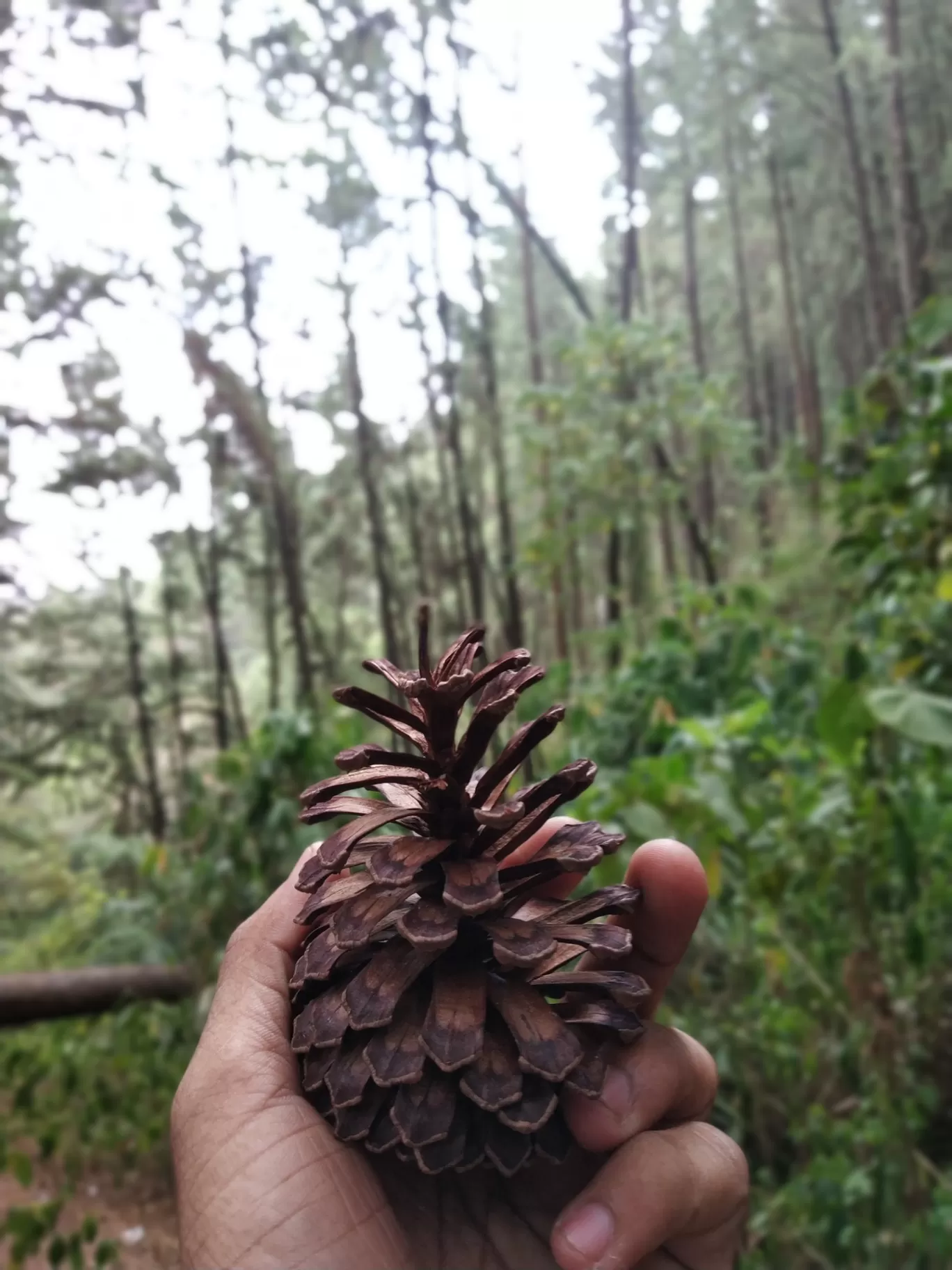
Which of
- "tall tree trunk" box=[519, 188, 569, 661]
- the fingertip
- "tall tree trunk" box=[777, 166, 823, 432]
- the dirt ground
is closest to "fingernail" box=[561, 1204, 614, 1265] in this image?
the fingertip

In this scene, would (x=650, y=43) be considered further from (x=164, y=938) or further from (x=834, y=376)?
(x=164, y=938)

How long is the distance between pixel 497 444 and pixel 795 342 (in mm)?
6005

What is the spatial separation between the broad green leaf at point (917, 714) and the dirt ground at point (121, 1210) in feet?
6.33

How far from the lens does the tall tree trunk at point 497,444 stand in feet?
14.7

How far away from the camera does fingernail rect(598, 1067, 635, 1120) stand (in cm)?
58

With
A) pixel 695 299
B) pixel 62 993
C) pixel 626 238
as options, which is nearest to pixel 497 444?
pixel 626 238

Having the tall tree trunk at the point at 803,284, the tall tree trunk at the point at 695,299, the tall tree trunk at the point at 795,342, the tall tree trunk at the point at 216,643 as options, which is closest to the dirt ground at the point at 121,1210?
the tall tree trunk at the point at 216,643

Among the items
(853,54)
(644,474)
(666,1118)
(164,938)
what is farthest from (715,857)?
(853,54)

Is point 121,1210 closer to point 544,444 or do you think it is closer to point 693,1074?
point 693,1074

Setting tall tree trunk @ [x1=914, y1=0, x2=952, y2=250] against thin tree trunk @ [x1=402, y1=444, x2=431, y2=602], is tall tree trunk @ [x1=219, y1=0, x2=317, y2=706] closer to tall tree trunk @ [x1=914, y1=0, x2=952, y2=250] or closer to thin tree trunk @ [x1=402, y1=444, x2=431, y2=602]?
thin tree trunk @ [x1=402, y1=444, x2=431, y2=602]

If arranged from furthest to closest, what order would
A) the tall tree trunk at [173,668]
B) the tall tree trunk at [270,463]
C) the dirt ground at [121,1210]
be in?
1. the tall tree trunk at [173,668]
2. the tall tree trunk at [270,463]
3. the dirt ground at [121,1210]

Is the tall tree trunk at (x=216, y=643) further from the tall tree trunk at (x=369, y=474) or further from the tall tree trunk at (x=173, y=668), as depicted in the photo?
the tall tree trunk at (x=369, y=474)

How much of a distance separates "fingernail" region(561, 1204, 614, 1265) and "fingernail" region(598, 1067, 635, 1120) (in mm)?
62

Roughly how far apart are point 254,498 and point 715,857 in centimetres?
407
